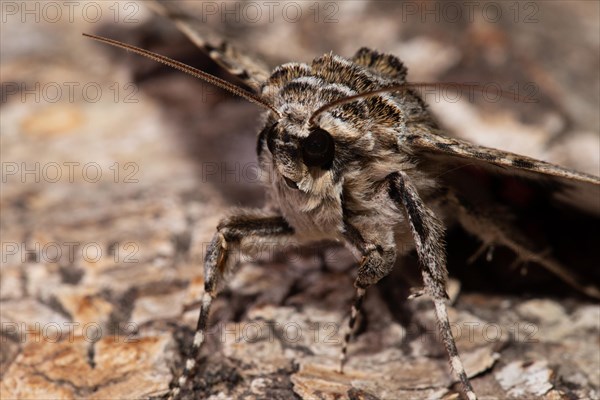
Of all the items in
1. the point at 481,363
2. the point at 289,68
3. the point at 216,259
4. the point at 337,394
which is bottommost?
the point at 337,394

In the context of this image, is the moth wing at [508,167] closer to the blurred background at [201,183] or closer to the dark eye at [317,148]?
the dark eye at [317,148]

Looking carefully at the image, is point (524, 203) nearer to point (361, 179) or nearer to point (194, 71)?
point (361, 179)

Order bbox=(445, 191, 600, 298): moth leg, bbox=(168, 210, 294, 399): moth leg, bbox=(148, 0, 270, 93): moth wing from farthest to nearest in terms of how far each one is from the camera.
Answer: bbox=(148, 0, 270, 93): moth wing < bbox=(445, 191, 600, 298): moth leg < bbox=(168, 210, 294, 399): moth leg

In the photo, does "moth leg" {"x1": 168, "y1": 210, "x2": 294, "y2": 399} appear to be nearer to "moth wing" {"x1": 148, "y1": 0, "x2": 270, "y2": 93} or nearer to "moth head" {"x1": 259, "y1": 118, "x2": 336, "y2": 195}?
"moth head" {"x1": 259, "y1": 118, "x2": 336, "y2": 195}

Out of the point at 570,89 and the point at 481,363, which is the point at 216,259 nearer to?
the point at 481,363

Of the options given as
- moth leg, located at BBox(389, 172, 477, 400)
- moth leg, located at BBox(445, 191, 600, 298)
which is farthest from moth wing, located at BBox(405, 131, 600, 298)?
moth leg, located at BBox(389, 172, 477, 400)

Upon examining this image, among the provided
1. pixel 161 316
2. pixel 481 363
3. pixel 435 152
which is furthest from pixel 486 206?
pixel 161 316

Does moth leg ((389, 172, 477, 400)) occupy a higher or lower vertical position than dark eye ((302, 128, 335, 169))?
lower
